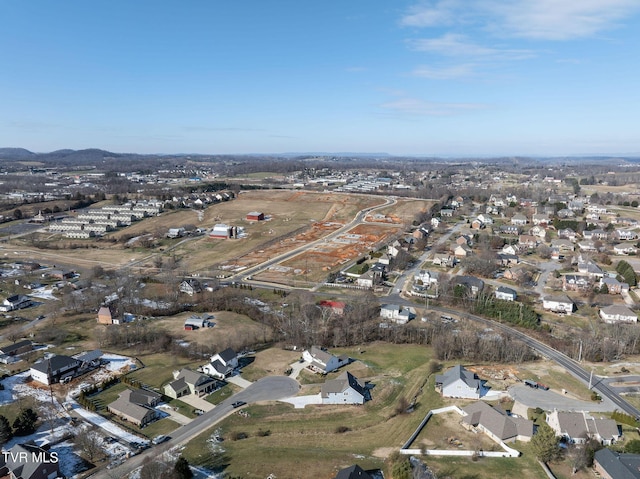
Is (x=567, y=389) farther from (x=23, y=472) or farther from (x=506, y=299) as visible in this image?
(x=23, y=472)

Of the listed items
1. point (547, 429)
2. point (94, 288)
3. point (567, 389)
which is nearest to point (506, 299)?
point (567, 389)

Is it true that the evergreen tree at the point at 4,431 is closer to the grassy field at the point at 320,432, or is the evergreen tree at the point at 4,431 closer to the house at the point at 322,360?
the grassy field at the point at 320,432

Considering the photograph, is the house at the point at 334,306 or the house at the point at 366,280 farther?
the house at the point at 366,280

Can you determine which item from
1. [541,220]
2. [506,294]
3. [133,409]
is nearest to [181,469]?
[133,409]

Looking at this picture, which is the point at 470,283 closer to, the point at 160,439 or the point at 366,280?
the point at 366,280

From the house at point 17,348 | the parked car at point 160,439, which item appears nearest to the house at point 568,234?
the parked car at point 160,439

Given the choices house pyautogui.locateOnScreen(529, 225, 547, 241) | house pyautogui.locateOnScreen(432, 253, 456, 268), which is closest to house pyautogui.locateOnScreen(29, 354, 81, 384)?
house pyautogui.locateOnScreen(432, 253, 456, 268)

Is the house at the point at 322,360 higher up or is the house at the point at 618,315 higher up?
the house at the point at 618,315
